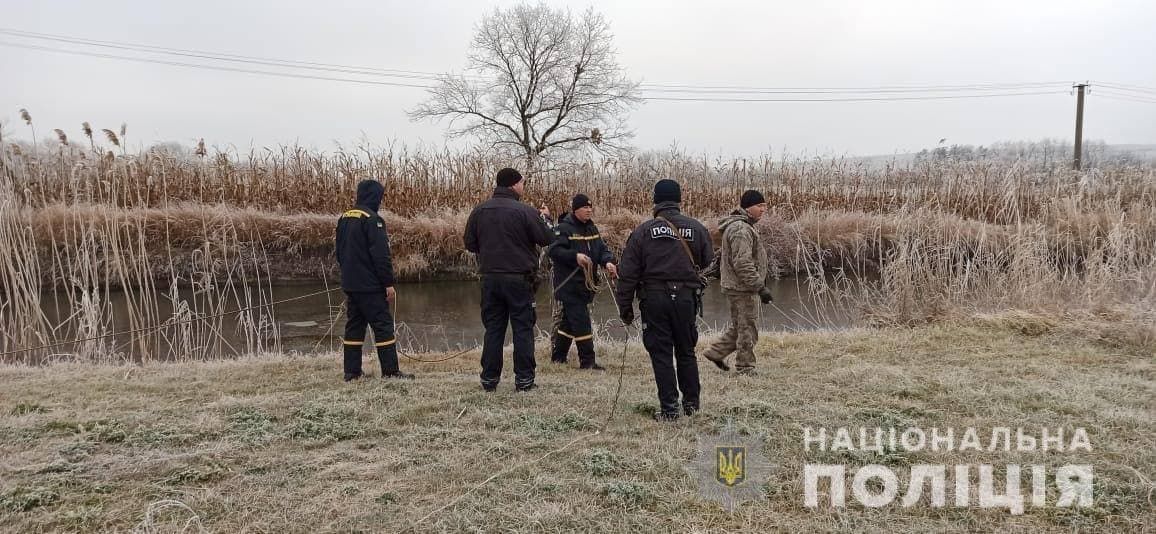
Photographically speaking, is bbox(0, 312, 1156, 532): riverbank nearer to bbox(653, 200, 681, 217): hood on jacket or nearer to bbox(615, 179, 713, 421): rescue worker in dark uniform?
bbox(615, 179, 713, 421): rescue worker in dark uniform

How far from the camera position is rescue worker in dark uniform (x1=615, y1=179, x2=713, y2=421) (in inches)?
161

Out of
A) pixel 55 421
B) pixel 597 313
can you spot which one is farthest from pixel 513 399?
pixel 597 313

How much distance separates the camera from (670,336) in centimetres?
417

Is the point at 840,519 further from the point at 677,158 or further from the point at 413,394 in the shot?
the point at 677,158

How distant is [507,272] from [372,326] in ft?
4.34

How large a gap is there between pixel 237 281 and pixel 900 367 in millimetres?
12454

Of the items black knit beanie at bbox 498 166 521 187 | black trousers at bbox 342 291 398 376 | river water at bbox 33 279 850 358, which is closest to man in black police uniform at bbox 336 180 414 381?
black trousers at bbox 342 291 398 376

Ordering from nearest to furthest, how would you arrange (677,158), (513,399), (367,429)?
(367,429)
(513,399)
(677,158)

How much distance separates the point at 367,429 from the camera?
4012mm

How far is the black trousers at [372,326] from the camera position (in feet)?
17.3

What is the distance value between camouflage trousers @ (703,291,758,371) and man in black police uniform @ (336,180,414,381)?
9.20 feet

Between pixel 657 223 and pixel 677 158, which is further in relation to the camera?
pixel 677 158

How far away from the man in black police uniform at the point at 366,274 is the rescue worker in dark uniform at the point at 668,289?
6.85 feet

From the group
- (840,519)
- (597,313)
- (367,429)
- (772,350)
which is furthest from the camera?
(597,313)
